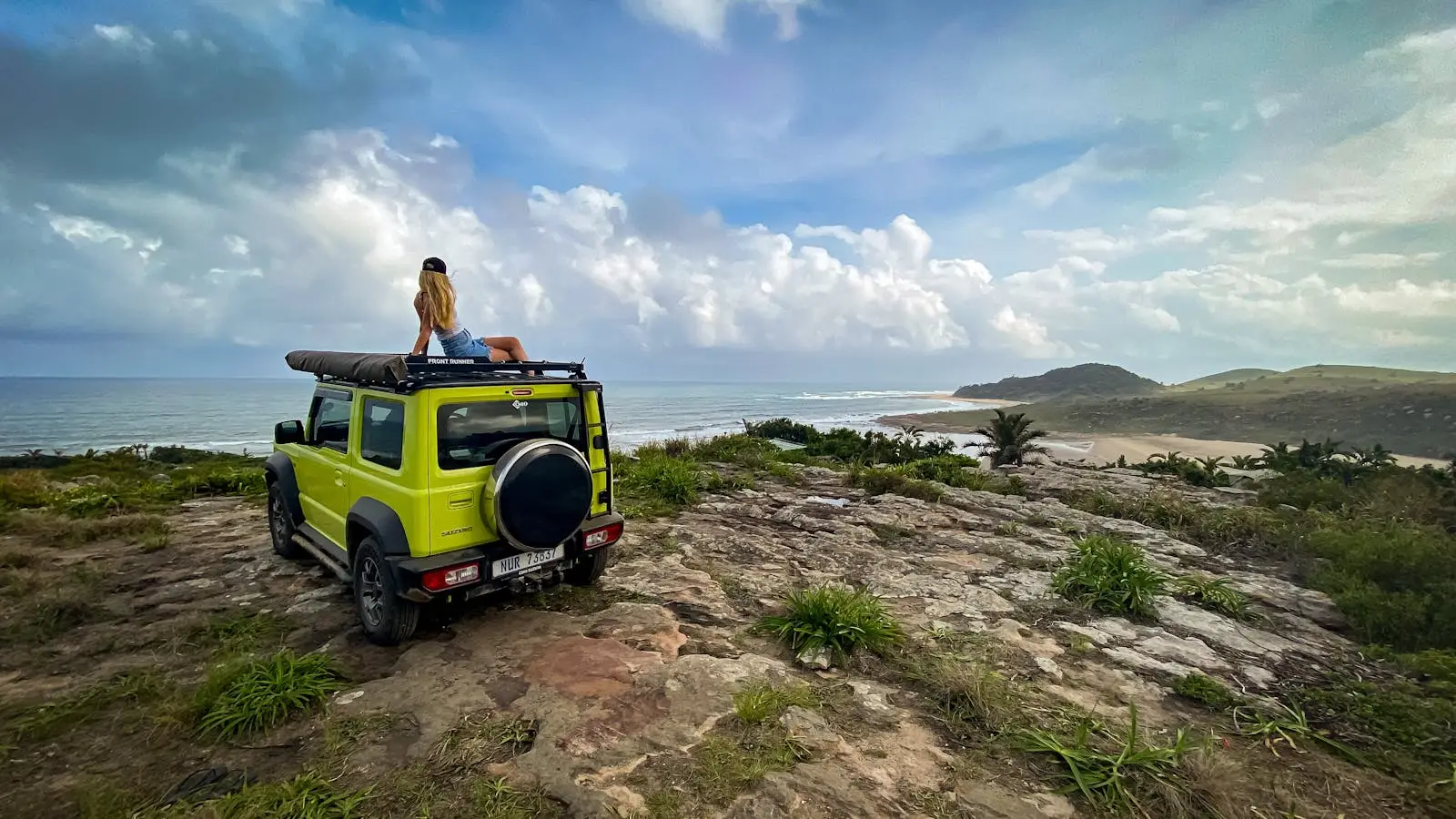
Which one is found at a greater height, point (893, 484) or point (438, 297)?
point (438, 297)

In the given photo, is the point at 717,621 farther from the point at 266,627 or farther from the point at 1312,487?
the point at 1312,487

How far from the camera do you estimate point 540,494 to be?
Answer: 411cm

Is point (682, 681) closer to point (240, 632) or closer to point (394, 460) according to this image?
point (394, 460)

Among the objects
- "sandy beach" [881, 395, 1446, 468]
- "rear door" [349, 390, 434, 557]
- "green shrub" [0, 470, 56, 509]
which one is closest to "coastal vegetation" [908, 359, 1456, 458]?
"sandy beach" [881, 395, 1446, 468]

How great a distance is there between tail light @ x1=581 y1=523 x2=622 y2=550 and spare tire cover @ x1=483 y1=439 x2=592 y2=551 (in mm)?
452

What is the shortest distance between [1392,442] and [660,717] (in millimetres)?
44377

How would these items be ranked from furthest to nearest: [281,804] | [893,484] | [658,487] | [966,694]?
[893,484] < [658,487] < [966,694] < [281,804]

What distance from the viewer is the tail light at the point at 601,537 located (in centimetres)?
474

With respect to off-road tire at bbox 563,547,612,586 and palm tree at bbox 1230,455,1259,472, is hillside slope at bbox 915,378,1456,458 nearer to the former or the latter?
palm tree at bbox 1230,455,1259,472

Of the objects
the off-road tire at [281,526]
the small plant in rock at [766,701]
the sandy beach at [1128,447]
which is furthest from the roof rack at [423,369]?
the sandy beach at [1128,447]

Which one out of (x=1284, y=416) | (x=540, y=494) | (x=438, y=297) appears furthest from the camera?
(x=1284, y=416)

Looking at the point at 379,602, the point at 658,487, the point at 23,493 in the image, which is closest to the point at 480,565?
the point at 379,602

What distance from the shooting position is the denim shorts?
5.88m

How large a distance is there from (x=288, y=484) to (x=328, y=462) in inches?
51.6
